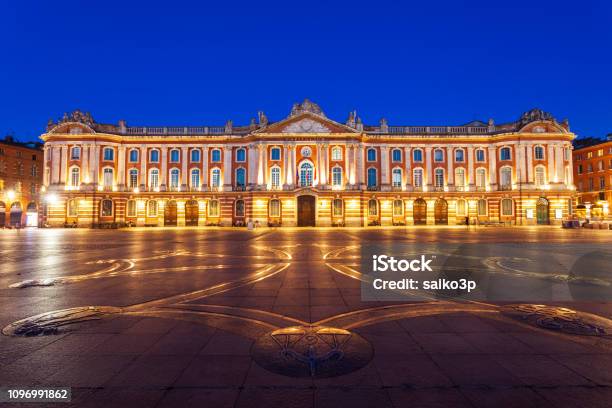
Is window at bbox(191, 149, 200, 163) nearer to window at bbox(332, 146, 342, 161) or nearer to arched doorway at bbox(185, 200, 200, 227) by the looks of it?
arched doorway at bbox(185, 200, 200, 227)

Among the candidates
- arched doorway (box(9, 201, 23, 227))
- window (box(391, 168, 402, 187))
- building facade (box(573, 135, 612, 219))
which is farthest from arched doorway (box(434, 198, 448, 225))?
arched doorway (box(9, 201, 23, 227))

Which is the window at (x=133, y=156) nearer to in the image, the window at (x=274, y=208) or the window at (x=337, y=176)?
A: the window at (x=274, y=208)

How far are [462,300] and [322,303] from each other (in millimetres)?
2867

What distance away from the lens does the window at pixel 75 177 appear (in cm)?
4712

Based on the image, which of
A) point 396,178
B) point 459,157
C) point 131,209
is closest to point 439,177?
point 459,157

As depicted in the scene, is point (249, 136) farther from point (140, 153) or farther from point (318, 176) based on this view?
point (140, 153)

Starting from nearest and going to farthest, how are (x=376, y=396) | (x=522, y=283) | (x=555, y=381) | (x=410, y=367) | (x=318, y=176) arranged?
(x=376, y=396) < (x=555, y=381) < (x=410, y=367) < (x=522, y=283) < (x=318, y=176)

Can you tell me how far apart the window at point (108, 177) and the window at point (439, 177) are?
44.8 meters

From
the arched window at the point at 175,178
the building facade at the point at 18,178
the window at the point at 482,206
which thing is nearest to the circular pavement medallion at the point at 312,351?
the arched window at the point at 175,178

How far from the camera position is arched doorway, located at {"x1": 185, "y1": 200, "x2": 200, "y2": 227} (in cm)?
4950

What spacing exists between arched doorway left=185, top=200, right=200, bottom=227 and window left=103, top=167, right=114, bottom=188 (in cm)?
1048

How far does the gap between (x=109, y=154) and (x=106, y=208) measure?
24.2 ft

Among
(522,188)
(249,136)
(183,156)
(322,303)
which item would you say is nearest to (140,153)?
(183,156)

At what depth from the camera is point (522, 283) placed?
28.6 ft
